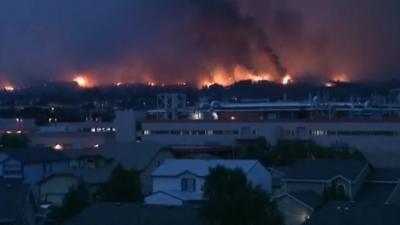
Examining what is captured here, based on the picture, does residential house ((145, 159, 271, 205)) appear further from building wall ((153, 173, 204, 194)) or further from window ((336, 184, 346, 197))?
window ((336, 184, 346, 197))

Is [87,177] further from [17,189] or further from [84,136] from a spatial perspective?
[84,136]

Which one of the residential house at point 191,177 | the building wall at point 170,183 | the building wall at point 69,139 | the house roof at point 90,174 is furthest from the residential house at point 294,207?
the building wall at point 69,139

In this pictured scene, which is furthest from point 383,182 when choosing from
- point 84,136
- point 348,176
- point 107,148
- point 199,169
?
A: point 84,136

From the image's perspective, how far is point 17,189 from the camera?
46.4 feet

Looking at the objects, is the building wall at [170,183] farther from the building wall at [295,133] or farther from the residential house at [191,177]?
the building wall at [295,133]

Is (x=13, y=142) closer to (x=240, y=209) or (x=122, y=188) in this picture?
(x=122, y=188)

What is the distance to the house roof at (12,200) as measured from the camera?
1332cm

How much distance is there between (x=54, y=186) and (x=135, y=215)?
227 inches

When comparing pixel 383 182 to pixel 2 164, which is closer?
pixel 383 182

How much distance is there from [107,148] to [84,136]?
11.3m

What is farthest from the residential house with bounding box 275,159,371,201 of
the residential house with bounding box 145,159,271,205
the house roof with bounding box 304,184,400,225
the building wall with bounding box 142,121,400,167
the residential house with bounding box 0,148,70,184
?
the building wall with bounding box 142,121,400,167

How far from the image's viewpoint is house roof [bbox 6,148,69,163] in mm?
20203

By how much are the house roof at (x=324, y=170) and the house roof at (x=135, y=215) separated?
4126 millimetres

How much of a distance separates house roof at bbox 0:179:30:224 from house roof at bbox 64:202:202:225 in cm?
121
